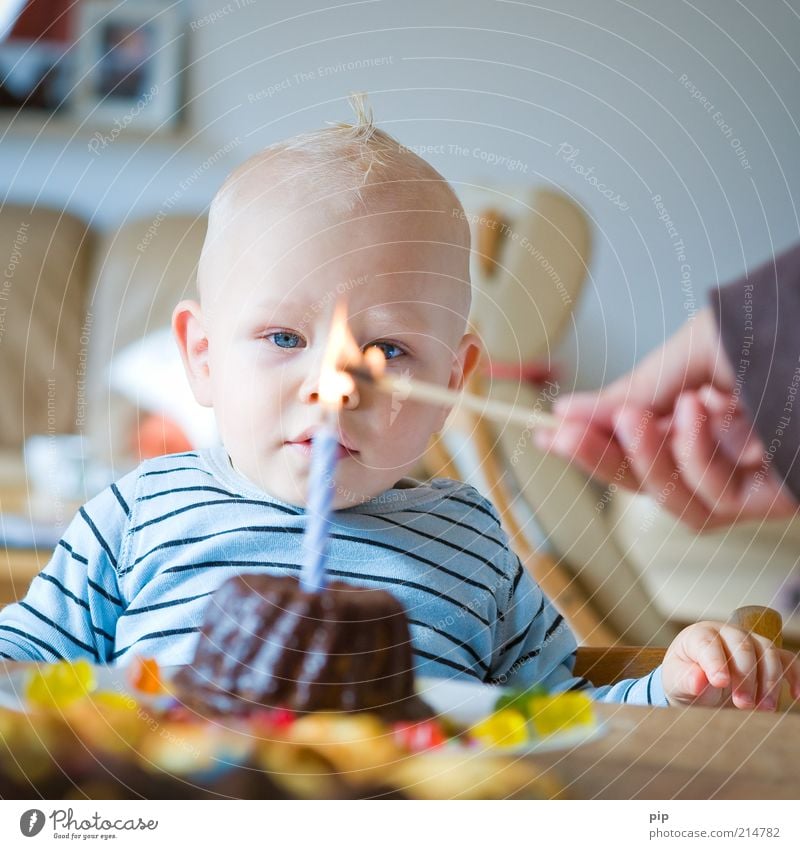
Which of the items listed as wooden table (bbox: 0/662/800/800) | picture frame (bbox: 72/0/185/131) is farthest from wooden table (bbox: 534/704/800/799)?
picture frame (bbox: 72/0/185/131)

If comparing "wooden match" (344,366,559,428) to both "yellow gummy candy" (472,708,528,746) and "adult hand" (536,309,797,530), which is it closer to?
"adult hand" (536,309,797,530)

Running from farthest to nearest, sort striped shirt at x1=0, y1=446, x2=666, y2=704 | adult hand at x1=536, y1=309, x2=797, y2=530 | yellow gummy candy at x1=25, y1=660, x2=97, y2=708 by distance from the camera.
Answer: adult hand at x1=536, y1=309, x2=797, y2=530, striped shirt at x1=0, y1=446, x2=666, y2=704, yellow gummy candy at x1=25, y1=660, x2=97, y2=708

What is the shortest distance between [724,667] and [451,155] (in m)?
0.27

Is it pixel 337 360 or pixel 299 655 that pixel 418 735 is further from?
pixel 337 360

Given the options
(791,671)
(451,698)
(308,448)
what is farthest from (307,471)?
(791,671)

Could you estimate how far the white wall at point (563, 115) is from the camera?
49 centimetres

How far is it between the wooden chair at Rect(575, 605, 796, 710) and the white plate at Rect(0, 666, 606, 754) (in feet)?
0.29

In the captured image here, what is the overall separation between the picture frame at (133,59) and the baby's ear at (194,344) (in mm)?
105

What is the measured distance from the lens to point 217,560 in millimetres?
448

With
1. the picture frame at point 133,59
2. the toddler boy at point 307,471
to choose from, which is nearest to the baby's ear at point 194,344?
the toddler boy at point 307,471

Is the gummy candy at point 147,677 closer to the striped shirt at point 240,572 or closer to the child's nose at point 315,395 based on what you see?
the striped shirt at point 240,572

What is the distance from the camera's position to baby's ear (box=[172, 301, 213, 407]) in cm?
47

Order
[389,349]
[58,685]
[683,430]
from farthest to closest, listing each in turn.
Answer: [683,430], [389,349], [58,685]

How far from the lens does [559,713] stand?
355 millimetres
